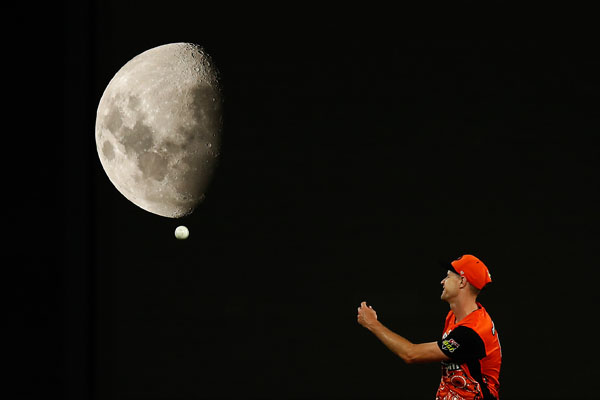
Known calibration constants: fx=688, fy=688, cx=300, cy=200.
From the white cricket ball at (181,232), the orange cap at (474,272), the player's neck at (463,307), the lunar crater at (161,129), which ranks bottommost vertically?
the player's neck at (463,307)

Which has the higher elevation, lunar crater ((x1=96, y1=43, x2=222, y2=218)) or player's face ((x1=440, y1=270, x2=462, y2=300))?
lunar crater ((x1=96, y1=43, x2=222, y2=218))

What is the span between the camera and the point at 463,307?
9.73 ft

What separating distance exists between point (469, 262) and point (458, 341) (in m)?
0.37

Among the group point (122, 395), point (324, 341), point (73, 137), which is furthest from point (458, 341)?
point (73, 137)

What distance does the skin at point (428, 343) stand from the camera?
9.38 ft

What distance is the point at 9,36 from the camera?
5.25 m

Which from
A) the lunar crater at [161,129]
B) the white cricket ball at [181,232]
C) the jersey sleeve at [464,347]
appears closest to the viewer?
the jersey sleeve at [464,347]

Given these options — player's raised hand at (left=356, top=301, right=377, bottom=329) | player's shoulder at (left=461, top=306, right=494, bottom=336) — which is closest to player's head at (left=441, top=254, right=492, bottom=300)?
player's shoulder at (left=461, top=306, right=494, bottom=336)

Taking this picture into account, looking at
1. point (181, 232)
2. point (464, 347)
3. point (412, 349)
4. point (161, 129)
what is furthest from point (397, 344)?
point (181, 232)

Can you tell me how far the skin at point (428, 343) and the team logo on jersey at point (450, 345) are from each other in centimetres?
3

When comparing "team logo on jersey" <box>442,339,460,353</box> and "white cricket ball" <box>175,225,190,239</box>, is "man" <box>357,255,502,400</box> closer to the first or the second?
"team logo on jersey" <box>442,339,460,353</box>

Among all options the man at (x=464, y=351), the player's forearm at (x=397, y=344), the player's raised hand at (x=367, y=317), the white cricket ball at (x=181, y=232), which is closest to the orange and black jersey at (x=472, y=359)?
the man at (x=464, y=351)

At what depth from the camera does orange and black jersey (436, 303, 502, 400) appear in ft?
9.24

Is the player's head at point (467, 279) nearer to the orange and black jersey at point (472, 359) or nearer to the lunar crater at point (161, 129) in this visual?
the orange and black jersey at point (472, 359)
